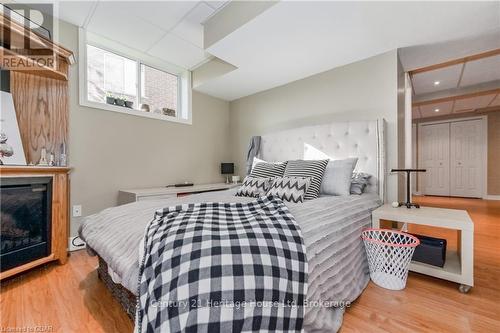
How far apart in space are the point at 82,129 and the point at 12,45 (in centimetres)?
88

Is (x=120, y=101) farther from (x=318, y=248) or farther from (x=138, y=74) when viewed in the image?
(x=318, y=248)

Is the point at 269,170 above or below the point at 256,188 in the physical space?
above

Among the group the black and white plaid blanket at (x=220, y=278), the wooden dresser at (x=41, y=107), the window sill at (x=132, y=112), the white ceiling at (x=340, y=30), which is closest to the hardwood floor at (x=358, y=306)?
the wooden dresser at (x=41, y=107)

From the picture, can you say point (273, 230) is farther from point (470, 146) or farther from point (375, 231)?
point (470, 146)

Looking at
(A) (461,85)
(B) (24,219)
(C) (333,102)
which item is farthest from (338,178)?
(A) (461,85)

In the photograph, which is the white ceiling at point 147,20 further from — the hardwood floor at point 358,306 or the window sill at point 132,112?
the hardwood floor at point 358,306

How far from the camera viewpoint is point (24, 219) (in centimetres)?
180

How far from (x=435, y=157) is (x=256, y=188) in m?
6.73

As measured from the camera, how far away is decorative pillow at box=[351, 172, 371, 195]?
7.14 ft

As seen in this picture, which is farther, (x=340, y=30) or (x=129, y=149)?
(x=129, y=149)

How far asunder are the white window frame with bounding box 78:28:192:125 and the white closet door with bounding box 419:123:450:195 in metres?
6.80

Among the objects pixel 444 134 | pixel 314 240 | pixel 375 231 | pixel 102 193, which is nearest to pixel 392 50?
pixel 375 231

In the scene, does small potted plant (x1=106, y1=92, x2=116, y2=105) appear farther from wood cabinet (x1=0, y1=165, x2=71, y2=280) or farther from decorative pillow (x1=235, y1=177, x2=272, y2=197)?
decorative pillow (x1=235, y1=177, x2=272, y2=197)

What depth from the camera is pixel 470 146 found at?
572cm
